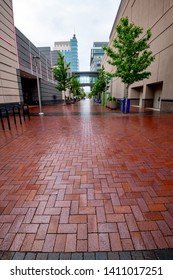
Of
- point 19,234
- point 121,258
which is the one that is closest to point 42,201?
point 19,234

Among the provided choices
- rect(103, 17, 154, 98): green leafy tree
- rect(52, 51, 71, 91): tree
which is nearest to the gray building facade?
rect(52, 51, 71, 91): tree

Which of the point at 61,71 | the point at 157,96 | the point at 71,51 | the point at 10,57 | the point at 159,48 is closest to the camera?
the point at 10,57

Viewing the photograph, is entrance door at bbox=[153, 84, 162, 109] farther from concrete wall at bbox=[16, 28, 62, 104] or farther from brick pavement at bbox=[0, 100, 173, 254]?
concrete wall at bbox=[16, 28, 62, 104]

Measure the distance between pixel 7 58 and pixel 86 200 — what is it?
14532 millimetres

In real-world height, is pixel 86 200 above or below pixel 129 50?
below

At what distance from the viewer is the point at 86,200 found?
2.33m

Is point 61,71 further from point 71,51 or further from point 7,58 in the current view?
point 71,51

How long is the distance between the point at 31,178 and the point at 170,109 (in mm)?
13154

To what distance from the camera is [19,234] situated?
69.9 inches

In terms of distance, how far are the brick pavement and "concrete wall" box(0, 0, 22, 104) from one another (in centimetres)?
1025

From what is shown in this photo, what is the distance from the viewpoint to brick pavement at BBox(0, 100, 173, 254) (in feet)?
5.49

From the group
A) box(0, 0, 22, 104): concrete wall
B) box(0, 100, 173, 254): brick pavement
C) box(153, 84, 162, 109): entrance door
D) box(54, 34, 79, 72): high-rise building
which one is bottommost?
box(0, 100, 173, 254): brick pavement

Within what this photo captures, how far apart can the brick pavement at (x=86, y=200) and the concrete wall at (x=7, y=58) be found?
10.2 m

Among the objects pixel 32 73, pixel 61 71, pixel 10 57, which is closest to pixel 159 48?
pixel 10 57
